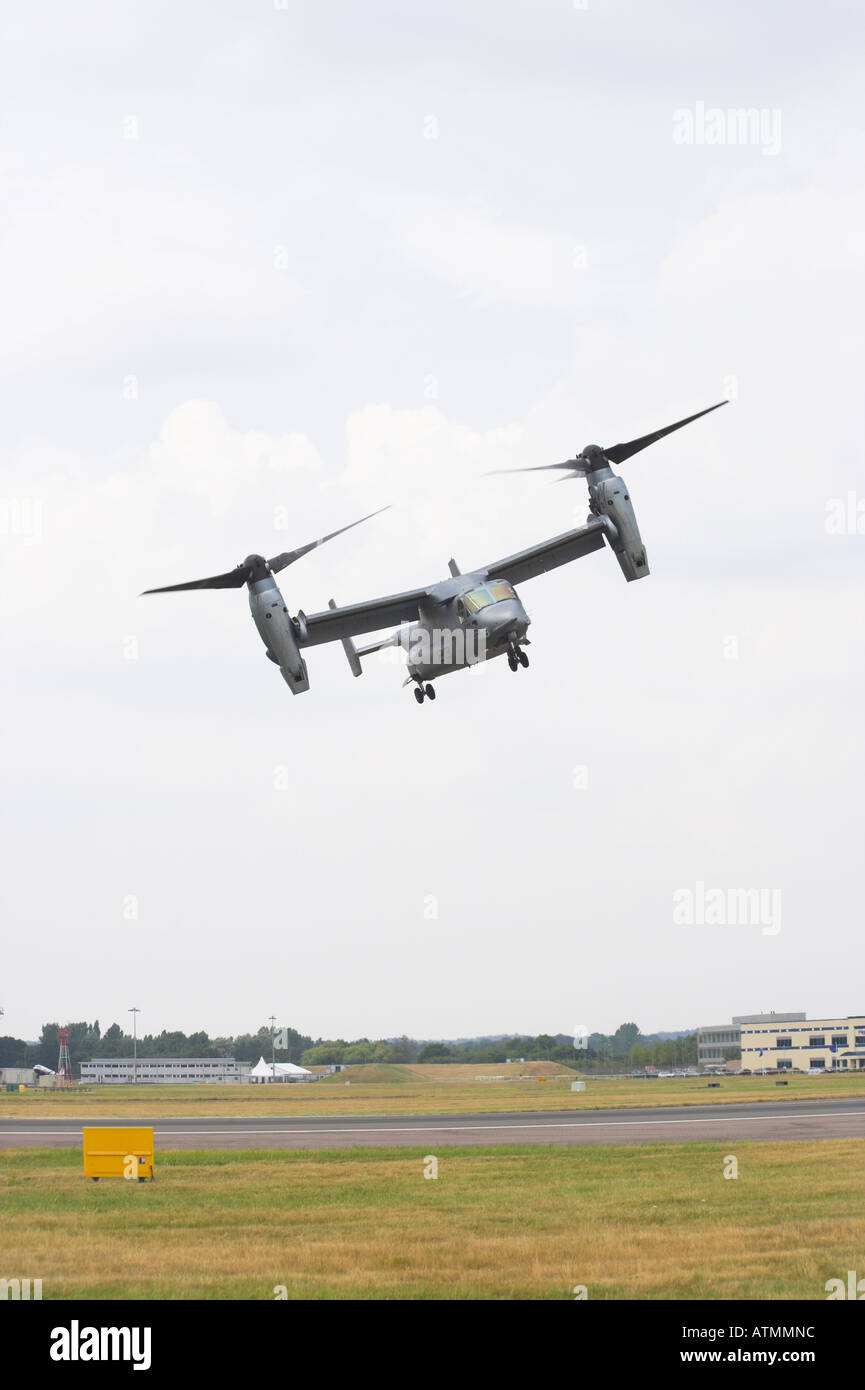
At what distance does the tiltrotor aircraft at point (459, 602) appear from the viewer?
3062 centimetres

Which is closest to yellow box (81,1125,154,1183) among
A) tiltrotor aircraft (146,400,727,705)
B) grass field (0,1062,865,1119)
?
tiltrotor aircraft (146,400,727,705)

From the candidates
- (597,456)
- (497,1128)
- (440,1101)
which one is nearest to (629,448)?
(597,456)

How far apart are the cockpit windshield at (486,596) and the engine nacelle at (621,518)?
3321 millimetres

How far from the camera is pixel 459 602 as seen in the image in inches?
1421

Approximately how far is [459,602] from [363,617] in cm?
279

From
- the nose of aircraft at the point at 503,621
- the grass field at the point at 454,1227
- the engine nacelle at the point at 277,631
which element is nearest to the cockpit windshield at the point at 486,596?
the nose of aircraft at the point at 503,621

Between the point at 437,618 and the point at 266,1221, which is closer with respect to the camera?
the point at 266,1221

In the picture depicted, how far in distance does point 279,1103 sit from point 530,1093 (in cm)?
2142

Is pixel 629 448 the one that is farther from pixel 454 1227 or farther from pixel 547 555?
pixel 454 1227

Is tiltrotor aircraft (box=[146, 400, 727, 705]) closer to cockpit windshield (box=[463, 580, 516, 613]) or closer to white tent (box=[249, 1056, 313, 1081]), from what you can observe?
cockpit windshield (box=[463, 580, 516, 613])

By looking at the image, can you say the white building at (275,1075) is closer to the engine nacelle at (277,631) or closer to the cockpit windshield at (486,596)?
the cockpit windshield at (486,596)
